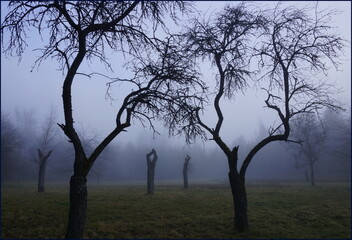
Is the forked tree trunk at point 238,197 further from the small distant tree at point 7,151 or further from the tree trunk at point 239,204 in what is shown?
the small distant tree at point 7,151

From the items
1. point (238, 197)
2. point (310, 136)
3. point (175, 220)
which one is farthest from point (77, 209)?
point (310, 136)

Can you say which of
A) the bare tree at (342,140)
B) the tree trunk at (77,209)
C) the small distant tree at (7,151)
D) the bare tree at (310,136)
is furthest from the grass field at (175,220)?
the small distant tree at (7,151)

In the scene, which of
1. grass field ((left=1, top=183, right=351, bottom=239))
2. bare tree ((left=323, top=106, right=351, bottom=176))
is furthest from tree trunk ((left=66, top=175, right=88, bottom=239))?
bare tree ((left=323, top=106, right=351, bottom=176))

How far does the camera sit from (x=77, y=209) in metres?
9.16

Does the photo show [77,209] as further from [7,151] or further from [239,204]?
[7,151]

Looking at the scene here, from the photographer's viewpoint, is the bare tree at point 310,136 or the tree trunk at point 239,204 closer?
the tree trunk at point 239,204

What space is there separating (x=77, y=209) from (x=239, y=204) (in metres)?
6.30

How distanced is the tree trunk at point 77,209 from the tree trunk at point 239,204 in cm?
603

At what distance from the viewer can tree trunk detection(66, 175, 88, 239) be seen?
9.11 meters

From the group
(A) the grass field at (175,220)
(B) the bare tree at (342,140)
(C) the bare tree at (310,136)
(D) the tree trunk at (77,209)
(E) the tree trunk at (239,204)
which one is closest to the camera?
(D) the tree trunk at (77,209)

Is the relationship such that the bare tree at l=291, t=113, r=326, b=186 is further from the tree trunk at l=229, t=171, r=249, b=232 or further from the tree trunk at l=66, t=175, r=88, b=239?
the tree trunk at l=66, t=175, r=88, b=239

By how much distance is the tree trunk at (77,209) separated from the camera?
9.11 metres

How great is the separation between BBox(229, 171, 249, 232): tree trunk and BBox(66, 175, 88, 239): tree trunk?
6028 mm

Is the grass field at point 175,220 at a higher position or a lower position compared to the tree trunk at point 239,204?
lower
